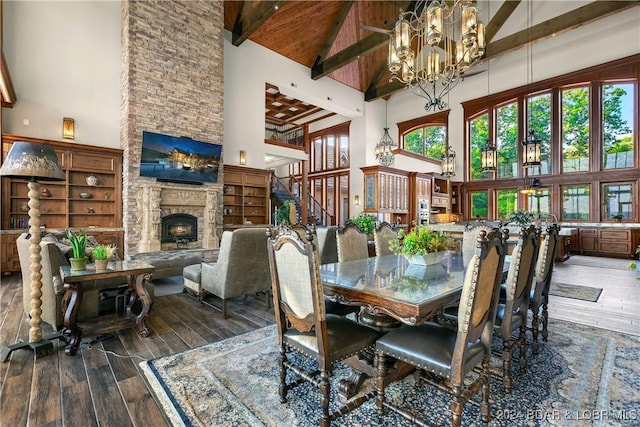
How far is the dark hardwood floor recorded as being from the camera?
175 cm

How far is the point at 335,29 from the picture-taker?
9.09 meters

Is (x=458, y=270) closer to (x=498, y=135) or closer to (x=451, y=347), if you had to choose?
(x=451, y=347)

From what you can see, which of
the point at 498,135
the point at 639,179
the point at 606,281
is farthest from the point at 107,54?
the point at 639,179

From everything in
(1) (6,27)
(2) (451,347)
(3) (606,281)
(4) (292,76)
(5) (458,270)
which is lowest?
(3) (606,281)

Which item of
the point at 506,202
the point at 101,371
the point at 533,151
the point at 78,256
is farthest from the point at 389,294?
the point at 506,202

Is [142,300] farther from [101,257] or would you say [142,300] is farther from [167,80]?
[167,80]

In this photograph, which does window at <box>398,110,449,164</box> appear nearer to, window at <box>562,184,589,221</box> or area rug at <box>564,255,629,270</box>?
window at <box>562,184,589,221</box>

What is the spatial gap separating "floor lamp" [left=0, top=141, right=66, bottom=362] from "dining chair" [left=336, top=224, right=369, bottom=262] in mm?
2580

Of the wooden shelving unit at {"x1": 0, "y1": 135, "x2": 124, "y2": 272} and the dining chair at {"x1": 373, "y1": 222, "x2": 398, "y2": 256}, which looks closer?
the dining chair at {"x1": 373, "y1": 222, "x2": 398, "y2": 256}

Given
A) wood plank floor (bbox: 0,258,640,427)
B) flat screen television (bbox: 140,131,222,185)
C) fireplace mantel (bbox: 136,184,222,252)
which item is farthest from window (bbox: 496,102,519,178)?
fireplace mantel (bbox: 136,184,222,252)

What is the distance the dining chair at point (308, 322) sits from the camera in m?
1.61

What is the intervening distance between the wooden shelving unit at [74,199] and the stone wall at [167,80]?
1.20 feet

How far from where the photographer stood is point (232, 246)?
3430 millimetres

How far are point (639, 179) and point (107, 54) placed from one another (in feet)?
45.1
